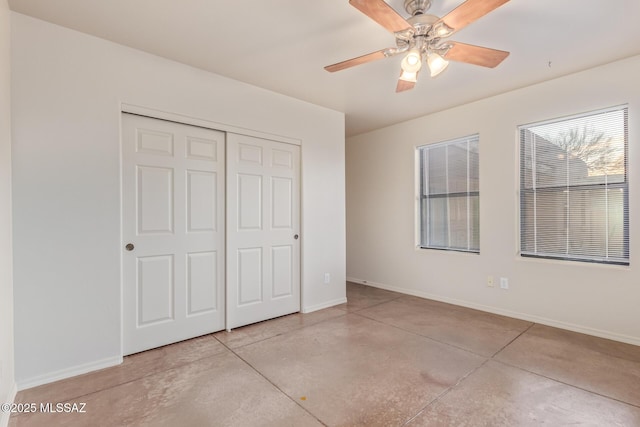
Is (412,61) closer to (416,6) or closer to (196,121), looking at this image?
(416,6)

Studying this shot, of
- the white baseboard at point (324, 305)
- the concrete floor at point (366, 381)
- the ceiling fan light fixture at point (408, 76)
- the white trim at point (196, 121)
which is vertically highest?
the ceiling fan light fixture at point (408, 76)

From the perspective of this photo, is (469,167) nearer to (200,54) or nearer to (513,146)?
(513,146)

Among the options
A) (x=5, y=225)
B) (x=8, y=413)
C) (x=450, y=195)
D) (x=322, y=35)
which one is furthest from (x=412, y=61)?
(x=8, y=413)

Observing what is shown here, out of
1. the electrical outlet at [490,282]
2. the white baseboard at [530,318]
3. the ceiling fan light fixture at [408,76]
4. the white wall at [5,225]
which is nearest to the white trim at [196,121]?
the white wall at [5,225]

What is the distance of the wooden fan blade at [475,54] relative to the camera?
1.97 metres

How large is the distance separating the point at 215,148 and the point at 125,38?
43.0 inches

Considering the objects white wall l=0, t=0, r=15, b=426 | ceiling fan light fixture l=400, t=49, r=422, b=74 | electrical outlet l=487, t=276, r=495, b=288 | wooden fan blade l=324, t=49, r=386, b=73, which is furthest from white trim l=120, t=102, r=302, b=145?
electrical outlet l=487, t=276, r=495, b=288

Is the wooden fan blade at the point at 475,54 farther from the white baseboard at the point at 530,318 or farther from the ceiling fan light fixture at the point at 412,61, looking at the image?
the white baseboard at the point at 530,318

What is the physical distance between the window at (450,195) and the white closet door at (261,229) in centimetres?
194

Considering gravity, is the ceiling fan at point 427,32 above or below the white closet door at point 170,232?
above

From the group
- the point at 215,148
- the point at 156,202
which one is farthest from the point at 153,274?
the point at 215,148

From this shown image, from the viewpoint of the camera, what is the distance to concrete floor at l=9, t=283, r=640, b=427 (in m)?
1.78

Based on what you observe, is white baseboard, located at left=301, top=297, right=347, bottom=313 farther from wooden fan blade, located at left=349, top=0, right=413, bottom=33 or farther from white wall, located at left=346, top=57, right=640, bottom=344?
wooden fan blade, located at left=349, top=0, right=413, bottom=33

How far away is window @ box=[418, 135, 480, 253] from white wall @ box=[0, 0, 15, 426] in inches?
167
